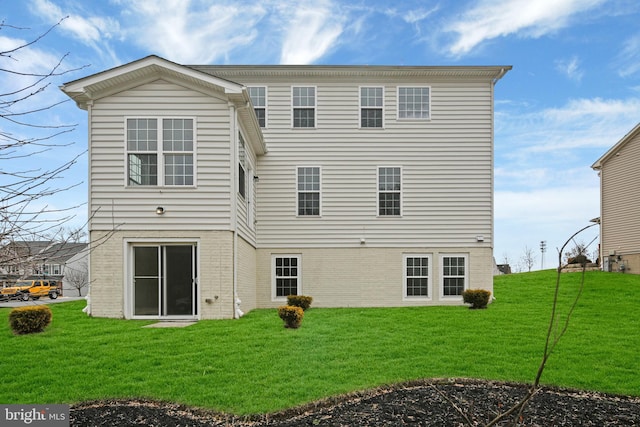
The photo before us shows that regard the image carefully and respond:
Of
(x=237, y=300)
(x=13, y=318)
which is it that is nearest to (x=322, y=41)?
(x=237, y=300)

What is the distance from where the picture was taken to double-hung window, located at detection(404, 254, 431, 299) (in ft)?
48.2

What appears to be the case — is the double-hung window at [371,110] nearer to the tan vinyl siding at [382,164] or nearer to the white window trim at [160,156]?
the tan vinyl siding at [382,164]

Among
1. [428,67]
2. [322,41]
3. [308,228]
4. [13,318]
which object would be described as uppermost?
[322,41]

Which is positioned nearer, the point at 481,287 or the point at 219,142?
the point at 219,142

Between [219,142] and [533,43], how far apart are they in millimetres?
10586

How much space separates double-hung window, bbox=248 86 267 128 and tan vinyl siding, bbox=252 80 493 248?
9.5 inches

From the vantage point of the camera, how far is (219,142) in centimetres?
1080

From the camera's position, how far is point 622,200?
70.8 ft

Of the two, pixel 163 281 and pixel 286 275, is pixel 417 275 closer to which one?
pixel 286 275

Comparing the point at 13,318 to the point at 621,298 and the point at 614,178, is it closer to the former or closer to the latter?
the point at 621,298

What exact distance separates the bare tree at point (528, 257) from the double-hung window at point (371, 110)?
45913 millimetres

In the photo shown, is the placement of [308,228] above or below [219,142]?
below

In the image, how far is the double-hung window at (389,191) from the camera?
48.6 feet

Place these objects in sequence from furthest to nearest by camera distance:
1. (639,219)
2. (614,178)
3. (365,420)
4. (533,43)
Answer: (614,178) < (639,219) < (533,43) < (365,420)
